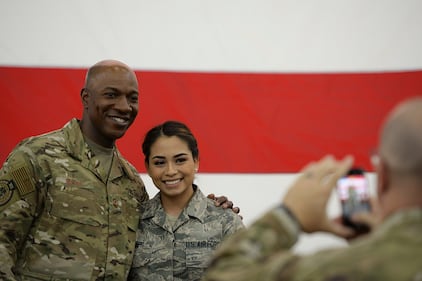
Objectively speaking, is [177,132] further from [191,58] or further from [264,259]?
[264,259]

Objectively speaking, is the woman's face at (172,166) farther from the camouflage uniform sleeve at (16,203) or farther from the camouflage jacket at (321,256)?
the camouflage jacket at (321,256)

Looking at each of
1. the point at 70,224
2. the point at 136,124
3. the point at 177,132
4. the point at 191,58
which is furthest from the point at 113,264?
the point at 191,58

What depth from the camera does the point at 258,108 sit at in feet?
8.76

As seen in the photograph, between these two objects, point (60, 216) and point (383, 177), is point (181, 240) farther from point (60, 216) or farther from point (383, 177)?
point (383, 177)

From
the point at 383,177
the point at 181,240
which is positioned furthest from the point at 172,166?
the point at 383,177

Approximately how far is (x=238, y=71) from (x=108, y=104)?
0.86m

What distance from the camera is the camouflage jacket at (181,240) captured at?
186 centimetres

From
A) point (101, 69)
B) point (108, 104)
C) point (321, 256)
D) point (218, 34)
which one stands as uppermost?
point (218, 34)

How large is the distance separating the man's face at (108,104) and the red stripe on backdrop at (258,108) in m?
0.64

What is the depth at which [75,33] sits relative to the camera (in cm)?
259

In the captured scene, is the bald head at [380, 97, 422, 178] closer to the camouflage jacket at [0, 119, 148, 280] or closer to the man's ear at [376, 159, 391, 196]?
the man's ear at [376, 159, 391, 196]

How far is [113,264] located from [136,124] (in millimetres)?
897

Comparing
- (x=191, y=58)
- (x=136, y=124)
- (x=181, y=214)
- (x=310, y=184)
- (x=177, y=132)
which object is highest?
(x=191, y=58)

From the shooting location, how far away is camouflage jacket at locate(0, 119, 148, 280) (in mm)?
1744
